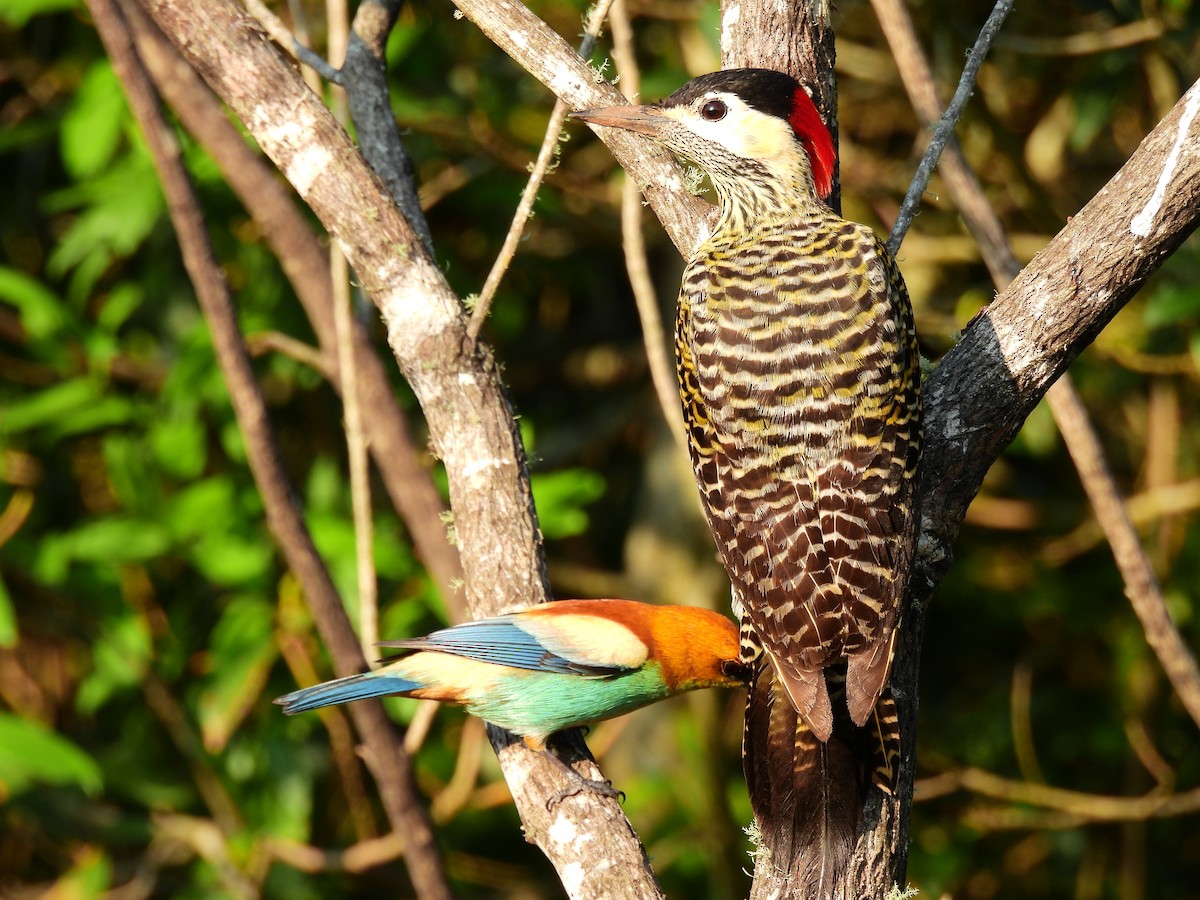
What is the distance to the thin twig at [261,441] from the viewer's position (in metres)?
3.88

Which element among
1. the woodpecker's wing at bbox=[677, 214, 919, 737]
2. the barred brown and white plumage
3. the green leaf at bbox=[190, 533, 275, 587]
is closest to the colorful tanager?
the barred brown and white plumage

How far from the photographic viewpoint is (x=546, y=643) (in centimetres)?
332

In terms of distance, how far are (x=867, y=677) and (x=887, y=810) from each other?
0.28m

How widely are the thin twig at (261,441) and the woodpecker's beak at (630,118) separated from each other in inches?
51.6

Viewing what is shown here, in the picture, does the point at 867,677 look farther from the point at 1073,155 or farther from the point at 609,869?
the point at 1073,155

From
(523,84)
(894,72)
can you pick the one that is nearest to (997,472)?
(894,72)

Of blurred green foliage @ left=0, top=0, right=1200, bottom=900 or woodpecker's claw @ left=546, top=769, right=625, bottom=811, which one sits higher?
blurred green foliage @ left=0, top=0, right=1200, bottom=900

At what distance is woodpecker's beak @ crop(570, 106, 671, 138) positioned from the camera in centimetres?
321

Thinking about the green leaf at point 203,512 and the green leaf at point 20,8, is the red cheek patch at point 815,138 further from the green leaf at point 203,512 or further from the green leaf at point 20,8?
the green leaf at point 20,8

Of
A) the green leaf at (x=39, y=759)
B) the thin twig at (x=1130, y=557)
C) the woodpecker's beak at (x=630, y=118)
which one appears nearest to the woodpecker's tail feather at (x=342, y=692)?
the woodpecker's beak at (x=630, y=118)

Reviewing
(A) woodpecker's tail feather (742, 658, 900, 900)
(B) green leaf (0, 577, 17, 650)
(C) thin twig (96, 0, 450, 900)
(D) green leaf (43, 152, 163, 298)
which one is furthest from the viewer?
(D) green leaf (43, 152, 163, 298)

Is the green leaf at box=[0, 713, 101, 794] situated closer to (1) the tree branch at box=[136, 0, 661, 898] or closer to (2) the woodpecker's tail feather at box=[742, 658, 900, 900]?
(1) the tree branch at box=[136, 0, 661, 898]

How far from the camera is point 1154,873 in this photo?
6.26 m

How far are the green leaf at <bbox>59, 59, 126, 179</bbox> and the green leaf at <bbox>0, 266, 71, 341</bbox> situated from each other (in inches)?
18.9
